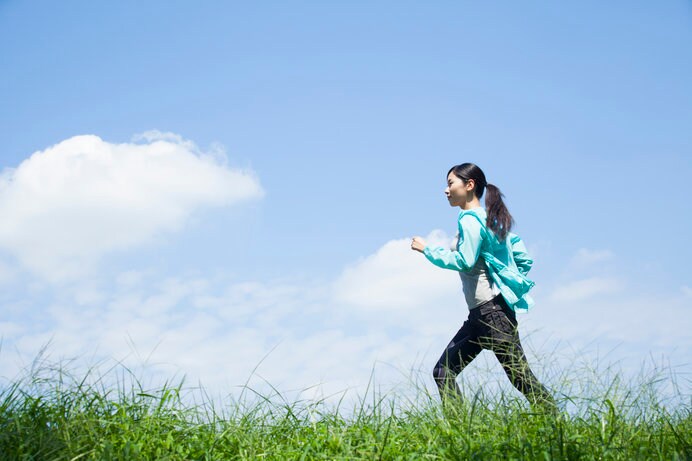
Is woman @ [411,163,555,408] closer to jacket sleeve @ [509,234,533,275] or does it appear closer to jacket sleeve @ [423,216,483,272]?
jacket sleeve @ [423,216,483,272]

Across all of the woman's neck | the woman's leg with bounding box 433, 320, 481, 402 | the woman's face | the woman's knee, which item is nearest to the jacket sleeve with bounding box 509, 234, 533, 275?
the woman's neck

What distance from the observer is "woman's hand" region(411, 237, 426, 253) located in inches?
205

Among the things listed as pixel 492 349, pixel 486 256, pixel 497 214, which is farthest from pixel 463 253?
pixel 492 349

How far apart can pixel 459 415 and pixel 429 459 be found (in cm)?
72

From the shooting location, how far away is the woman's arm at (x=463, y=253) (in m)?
5.08

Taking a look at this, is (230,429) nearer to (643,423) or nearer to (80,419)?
(80,419)

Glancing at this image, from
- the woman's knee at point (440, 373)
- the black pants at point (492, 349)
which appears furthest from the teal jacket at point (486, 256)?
the woman's knee at point (440, 373)

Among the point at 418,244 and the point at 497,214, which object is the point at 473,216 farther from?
the point at 418,244

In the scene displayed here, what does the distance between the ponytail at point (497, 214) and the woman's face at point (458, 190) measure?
0.56 ft

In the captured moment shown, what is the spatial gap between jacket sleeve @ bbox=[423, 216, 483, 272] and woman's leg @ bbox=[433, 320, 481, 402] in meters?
0.46

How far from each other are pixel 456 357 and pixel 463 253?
800 millimetres

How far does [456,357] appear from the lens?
5.17 metres

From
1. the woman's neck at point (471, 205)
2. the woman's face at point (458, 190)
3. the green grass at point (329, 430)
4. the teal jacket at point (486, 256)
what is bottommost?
the green grass at point (329, 430)

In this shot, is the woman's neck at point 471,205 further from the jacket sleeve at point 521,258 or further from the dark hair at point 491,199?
the jacket sleeve at point 521,258
